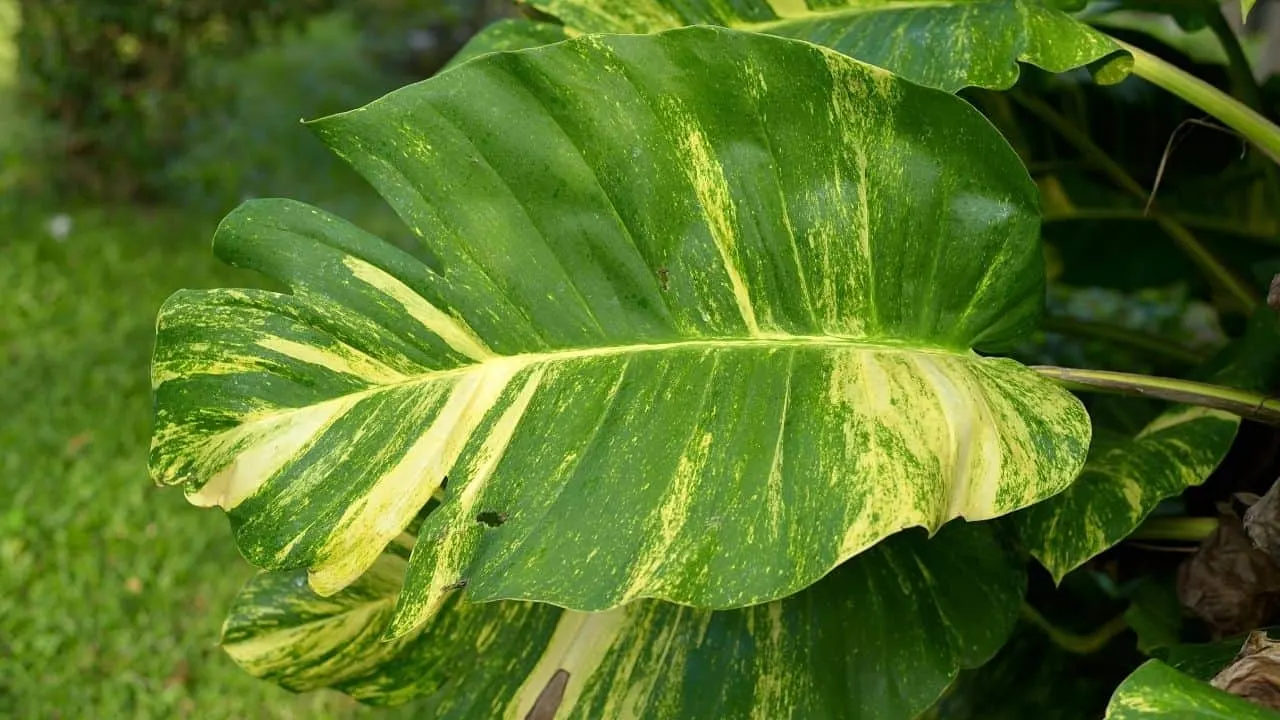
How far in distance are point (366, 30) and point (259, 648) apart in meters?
3.94

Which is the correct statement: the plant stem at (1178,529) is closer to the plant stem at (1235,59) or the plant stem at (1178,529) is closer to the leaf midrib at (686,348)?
the leaf midrib at (686,348)

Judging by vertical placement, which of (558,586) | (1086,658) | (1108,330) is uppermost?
(558,586)

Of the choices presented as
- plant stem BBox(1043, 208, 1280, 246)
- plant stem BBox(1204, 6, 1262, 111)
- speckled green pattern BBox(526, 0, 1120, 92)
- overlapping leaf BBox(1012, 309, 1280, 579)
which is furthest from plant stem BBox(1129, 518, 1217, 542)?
plant stem BBox(1043, 208, 1280, 246)

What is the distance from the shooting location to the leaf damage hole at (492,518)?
63 centimetres

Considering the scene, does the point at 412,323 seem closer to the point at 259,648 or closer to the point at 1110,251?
the point at 259,648

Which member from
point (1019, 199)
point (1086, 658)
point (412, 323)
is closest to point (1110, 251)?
point (1086, 658)

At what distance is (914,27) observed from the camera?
835 mm

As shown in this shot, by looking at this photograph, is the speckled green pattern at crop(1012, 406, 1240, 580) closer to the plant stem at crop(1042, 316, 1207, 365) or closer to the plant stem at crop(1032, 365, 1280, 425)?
the plant stem at crop(1032, 365, 1280, 425)

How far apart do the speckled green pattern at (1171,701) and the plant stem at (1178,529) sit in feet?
1.32

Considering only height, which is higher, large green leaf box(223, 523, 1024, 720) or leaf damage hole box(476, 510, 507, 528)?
leaf damage hole box(476, 510, 507, 528)

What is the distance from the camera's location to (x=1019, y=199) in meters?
0.66

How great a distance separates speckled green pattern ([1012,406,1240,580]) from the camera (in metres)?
0.72

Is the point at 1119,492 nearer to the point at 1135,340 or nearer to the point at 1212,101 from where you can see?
the point at 1212,101

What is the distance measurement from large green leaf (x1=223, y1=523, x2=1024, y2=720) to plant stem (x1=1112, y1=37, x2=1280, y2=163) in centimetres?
36
